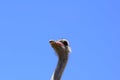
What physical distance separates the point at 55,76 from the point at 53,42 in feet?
1.76

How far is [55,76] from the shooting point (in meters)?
6.79

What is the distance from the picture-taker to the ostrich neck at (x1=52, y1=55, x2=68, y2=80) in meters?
6.78

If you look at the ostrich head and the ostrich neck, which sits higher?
the ostrich head

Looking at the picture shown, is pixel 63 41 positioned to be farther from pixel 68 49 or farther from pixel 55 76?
pixel 55 76

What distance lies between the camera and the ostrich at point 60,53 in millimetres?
6781

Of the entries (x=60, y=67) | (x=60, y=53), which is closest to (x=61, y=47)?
(x=60, y=53)

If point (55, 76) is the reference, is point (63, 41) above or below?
above

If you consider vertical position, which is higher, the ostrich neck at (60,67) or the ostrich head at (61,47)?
the ostrich head at (61,47)

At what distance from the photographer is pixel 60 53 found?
6961mm

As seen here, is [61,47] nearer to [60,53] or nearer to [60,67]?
[60,53]

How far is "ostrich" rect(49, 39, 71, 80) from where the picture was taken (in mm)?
6781

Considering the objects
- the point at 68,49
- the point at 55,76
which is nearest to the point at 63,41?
the point at 68,49

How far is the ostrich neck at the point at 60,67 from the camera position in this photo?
22.2 feet

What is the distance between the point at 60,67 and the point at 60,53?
234mm
